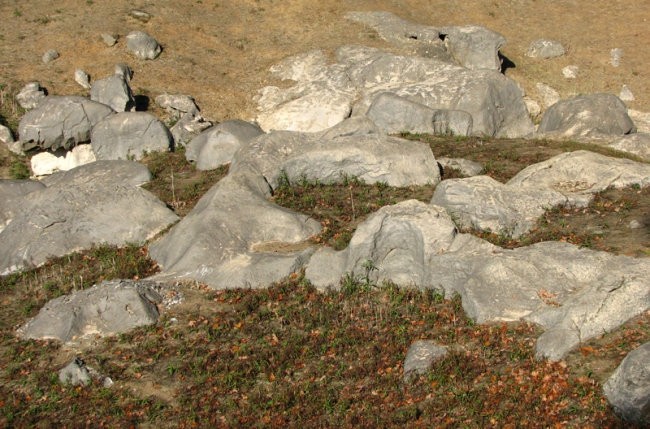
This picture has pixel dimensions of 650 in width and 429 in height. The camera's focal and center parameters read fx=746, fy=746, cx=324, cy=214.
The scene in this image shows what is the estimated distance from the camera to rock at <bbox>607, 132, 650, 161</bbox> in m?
35.3

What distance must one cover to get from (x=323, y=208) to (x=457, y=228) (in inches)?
252

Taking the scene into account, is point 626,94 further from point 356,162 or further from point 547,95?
point 356,162

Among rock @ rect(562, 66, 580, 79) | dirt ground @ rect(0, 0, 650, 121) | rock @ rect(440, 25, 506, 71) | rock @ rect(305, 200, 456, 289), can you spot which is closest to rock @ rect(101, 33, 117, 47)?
dirt ground @ rect(0, 0, 650, 121)

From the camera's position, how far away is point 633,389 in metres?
15.0

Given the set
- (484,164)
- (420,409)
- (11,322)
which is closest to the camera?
(420,409)

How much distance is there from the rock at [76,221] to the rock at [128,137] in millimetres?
8626

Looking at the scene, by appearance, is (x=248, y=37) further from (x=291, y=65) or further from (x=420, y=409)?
(x=420, y=409)

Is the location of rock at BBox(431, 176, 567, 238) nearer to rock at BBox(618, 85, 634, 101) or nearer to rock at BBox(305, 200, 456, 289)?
rock at BBox(305, 200, 456, 289)

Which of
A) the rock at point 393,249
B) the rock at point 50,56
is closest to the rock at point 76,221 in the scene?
the rock at point 393,249

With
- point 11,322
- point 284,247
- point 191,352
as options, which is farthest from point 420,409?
point 11,322

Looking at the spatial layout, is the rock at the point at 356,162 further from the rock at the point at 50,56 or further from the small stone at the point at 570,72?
the small stone at the point at 570,72

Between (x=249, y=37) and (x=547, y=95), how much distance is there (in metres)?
20.9

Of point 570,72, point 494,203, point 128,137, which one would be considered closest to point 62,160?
point 128,137

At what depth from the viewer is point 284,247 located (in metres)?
25.5
